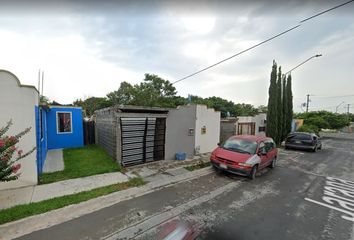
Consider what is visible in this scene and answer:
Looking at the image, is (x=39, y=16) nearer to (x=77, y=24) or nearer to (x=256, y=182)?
(x=77, y=24)

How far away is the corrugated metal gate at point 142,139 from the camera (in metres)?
8.23

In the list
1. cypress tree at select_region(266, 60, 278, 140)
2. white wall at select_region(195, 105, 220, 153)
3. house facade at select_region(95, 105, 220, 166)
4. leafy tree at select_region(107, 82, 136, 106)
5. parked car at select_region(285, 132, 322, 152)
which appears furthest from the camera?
leafy tree at select_region(107, 82, 136, 106)

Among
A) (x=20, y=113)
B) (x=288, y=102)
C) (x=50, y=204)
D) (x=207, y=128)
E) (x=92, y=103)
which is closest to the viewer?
(x=50, y=204)

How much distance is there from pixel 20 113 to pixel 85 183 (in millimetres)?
2999

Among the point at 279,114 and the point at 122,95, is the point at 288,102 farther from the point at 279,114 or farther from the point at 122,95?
the point at 122,95

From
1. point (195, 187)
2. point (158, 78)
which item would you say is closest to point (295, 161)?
point (195, 187)

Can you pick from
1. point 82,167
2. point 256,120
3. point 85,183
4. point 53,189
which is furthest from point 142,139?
point 256,120

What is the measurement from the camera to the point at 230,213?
4.73 metres

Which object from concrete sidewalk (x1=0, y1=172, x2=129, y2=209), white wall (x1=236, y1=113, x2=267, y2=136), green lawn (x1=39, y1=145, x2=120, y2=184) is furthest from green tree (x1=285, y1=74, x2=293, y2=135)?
concrete sidewalk (x1=0, y1=172, x2=129, y2=209)

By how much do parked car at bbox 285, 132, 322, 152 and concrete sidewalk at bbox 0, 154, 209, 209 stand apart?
10653 millimetres

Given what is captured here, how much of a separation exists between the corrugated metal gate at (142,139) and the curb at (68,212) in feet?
7.80

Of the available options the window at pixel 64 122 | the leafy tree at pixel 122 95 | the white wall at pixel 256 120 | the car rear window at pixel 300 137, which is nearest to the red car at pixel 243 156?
the white wall at pixel 256 120

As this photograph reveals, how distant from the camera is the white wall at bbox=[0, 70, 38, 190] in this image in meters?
5.34

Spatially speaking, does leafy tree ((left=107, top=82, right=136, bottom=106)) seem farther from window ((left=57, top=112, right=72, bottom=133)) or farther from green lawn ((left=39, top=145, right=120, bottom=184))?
green lawn ((left=39, top=145, right=120, bottom=184))
